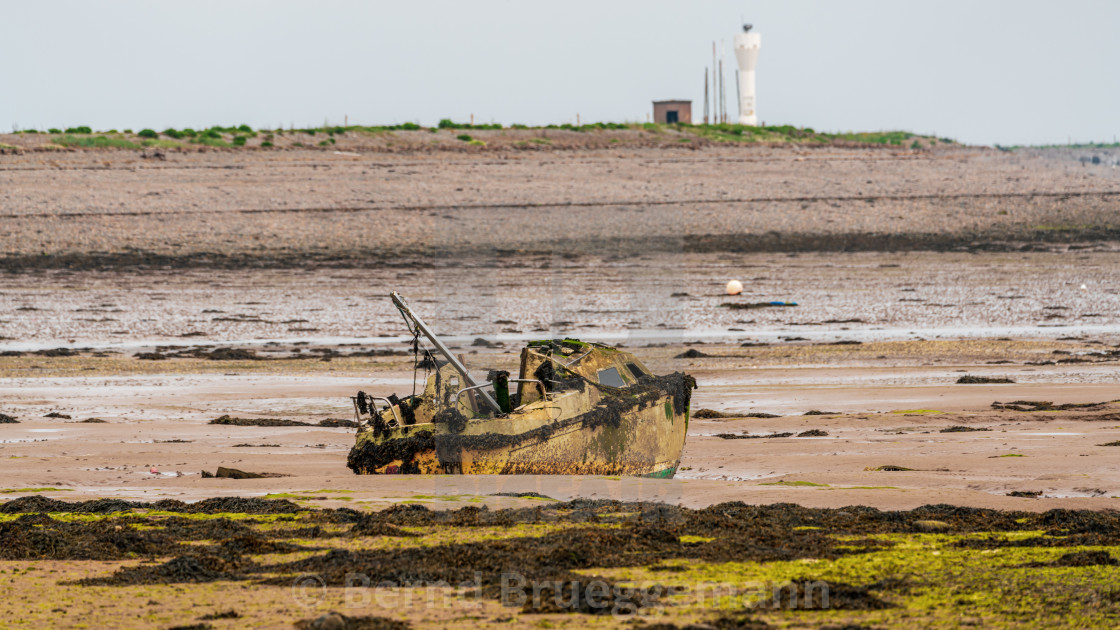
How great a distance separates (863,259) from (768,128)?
27.6m

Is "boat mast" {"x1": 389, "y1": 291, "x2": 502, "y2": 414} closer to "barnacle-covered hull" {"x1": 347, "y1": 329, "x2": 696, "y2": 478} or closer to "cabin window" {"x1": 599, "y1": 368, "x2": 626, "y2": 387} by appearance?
"barnacle-covered hull" {"x1": 347, "y1": 329, "x2": 696, "y2": 478}

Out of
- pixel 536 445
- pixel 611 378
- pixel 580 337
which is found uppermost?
pixel 611 378

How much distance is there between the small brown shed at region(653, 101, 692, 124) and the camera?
6606cm

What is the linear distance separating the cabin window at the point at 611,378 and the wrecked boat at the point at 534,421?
11 millimetres

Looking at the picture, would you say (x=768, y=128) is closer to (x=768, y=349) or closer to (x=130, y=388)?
(x=768, y=349)

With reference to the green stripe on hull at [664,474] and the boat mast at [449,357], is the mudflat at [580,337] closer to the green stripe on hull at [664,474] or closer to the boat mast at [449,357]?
the green stripe on hull at [664,474]

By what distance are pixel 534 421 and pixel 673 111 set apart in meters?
57.9

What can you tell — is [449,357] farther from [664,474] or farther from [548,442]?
[664,474]

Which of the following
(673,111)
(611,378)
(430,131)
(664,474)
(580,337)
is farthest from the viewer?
(673,111)

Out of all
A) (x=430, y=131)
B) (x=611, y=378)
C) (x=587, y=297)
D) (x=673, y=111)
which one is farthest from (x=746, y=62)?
(x=611, y=378)

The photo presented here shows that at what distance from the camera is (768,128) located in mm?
55875

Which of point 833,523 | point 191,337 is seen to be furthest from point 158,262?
point 833,523

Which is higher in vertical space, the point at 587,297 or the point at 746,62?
the point at 746,62

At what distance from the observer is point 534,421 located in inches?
388
